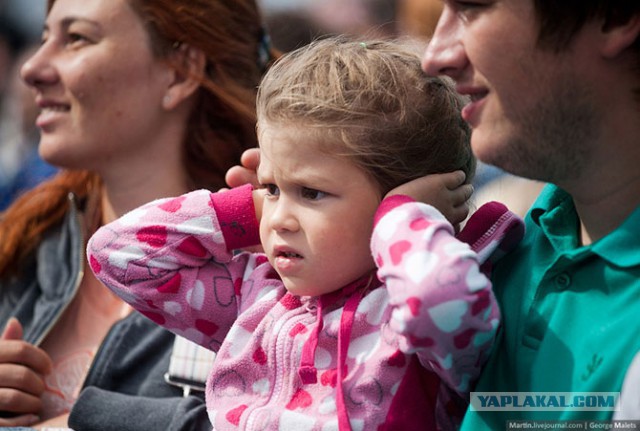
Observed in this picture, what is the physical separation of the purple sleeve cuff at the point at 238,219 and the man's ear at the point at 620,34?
2.47 ft

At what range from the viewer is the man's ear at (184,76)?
9.03 ft

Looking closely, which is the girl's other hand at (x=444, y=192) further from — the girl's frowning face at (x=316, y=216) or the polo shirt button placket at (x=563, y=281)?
the polo shirt button placket at (x=563, y=281)

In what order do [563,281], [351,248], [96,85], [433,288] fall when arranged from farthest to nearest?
1. [96,85]
2. [351,248]
3. [563,281]
4. [433,288]

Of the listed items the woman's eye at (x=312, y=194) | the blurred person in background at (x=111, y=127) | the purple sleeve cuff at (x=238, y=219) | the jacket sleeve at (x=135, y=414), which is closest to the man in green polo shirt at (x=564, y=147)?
the woman's eye at (x=312, y=194)

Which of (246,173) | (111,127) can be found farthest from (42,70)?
(246,173)

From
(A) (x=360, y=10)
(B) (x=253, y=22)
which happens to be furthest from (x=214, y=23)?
(A) (x=360, y=10)

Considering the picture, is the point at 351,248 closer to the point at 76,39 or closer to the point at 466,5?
the point at 466,5

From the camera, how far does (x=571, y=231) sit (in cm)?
163

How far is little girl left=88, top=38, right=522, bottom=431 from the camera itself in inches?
61.2

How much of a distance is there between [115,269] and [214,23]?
1.06 meters

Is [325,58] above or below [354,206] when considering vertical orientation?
above

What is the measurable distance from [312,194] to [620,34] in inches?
22.1

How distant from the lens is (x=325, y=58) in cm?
175

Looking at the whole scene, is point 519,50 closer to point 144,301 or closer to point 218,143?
point 144,301
